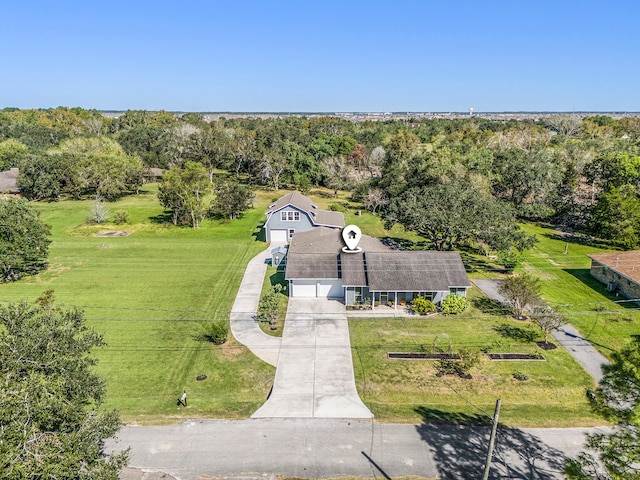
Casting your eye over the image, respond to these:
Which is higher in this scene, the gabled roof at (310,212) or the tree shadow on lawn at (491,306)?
the gabled roof at (310,212)

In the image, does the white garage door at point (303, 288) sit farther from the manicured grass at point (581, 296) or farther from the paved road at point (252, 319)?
the manicured grass at point (581, 296)

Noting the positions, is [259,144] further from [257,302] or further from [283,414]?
[283,414]

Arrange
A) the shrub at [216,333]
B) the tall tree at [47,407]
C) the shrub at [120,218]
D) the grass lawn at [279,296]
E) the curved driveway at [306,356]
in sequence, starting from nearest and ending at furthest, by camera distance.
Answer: the tall tree at [47,407], the curved driveway at [306,356], the shrub at [216,333], the grass lawn at [279,296], the shrub at [120,218]

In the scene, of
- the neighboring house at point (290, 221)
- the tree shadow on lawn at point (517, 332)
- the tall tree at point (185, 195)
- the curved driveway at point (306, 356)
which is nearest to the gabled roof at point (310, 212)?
the neighboring house at point (290, 221)

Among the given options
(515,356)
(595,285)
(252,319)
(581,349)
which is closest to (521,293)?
(581,349)

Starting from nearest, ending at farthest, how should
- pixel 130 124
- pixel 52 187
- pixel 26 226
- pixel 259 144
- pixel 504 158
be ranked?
pixel 26 226, pixel 504 158, pixel 52 187, pixel 259 144, pixel 130 124

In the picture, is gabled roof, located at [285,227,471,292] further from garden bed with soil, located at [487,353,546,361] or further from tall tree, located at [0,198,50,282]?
tall tree, located at [0,198,50,282]

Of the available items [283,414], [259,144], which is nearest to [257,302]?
[283,414]
